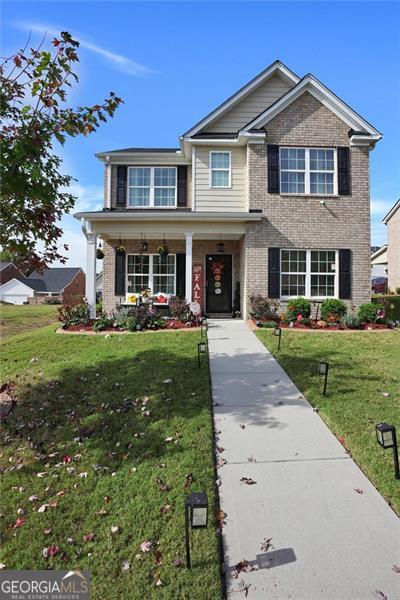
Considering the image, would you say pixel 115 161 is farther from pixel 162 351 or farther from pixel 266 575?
pixel 266 575

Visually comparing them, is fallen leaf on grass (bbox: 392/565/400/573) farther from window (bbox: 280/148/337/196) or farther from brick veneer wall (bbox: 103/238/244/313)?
brick veneer wall (bbox: 103/238/244/313)

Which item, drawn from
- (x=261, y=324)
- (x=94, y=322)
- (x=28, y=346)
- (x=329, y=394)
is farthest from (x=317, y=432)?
(x=94, y=322)

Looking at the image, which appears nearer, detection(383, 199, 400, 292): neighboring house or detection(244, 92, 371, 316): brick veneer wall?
detection(244, 92, 371, 316): brick veneer wall

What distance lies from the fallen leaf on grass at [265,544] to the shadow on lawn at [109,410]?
145cm

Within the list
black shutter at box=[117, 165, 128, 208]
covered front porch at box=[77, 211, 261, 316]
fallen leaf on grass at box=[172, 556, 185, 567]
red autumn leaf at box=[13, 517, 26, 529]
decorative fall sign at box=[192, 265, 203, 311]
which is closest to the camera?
fallen leaf on grass at box=[172, 556, 185, 567]

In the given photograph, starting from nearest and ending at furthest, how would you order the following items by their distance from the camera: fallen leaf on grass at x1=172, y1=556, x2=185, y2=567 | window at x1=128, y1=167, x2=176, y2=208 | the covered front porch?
fallen leaf on grass at x1=172, y1=556, x2=185, y2=567
the covered front porch
window at x1=128, y1=167, x2=176, y2=208

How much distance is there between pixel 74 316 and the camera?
10812 millimetres

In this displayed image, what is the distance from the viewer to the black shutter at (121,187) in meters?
13.5

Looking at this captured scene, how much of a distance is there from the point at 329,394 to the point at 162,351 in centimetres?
368

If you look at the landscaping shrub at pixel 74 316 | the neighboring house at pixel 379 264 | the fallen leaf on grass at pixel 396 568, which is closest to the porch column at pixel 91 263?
the landscaping shrub at pixel 74 316

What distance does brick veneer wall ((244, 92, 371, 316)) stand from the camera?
38.4ft

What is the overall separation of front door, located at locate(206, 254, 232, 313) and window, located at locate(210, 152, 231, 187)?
2660 mm

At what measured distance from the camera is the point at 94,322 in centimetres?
1062

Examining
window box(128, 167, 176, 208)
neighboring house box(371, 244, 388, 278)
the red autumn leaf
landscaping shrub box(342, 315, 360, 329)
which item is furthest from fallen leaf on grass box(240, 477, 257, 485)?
neighboring house box(371, 244, 388, 278)
